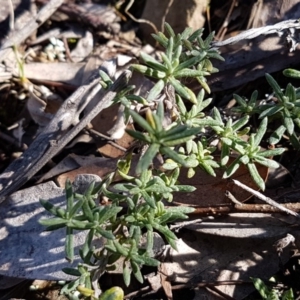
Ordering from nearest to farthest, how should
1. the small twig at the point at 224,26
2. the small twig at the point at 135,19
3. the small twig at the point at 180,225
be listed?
the small twig at the point at 180,225 < the small twig at the point at 224,26 < the small twig at the point at 135,19

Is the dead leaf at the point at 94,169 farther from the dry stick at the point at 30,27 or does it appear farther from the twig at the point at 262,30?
the dry stick at the point at 30,27

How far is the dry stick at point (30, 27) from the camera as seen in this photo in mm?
3863

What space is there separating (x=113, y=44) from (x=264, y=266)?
2.00 meters

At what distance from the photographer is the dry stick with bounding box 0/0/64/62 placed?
152 inches

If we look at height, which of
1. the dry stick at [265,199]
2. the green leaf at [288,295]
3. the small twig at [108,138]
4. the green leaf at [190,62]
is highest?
the green leaf at [190,62]

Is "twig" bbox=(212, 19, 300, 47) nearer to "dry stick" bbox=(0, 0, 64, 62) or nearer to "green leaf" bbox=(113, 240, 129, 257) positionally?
"green leaf" bbox=(113, 240, 129, 257)

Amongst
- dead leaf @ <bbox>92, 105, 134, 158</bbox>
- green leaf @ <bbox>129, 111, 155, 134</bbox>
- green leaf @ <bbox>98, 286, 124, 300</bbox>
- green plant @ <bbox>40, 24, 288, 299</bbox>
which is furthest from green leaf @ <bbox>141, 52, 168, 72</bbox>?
green leaf @ <bbox>98, 286, 124, 300</bbox>

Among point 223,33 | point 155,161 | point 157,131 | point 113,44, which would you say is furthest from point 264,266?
point 113,44

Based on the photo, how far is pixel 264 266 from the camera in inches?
119

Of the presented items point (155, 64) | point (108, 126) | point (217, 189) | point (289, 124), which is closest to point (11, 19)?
point (108, 126)

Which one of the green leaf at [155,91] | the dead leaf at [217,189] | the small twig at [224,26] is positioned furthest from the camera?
the small twig at [224,26]

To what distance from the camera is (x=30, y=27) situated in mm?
3891

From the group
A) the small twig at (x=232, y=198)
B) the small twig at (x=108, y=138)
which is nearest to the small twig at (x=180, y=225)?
the small twig at (x=232, y=198)

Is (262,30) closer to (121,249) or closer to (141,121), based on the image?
(141,121)
